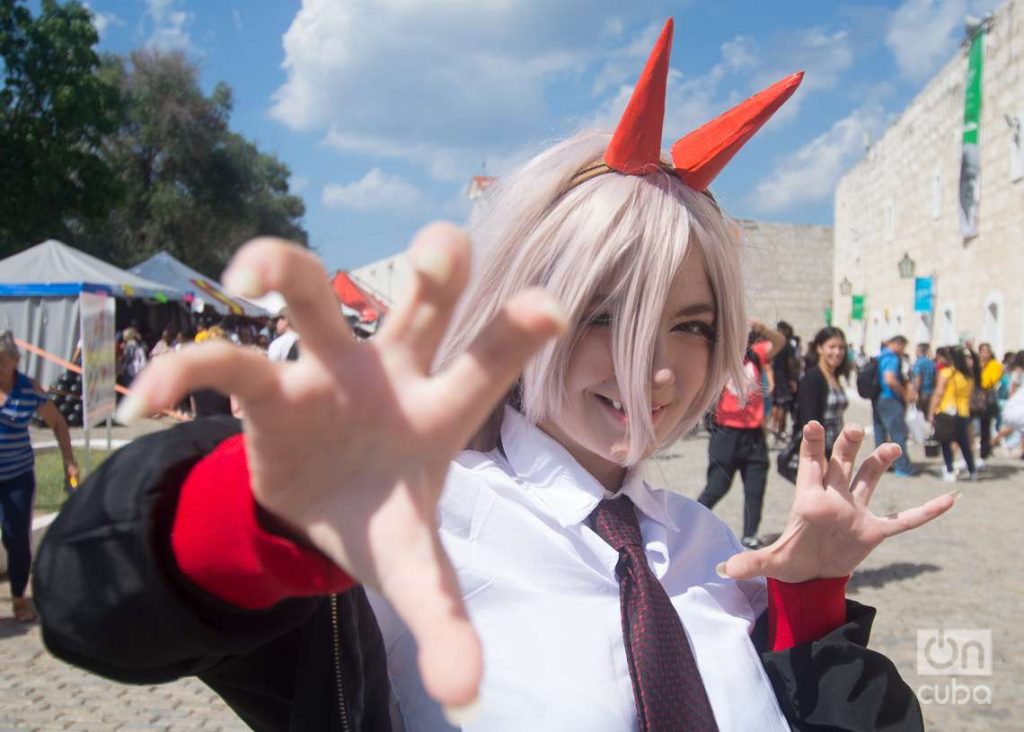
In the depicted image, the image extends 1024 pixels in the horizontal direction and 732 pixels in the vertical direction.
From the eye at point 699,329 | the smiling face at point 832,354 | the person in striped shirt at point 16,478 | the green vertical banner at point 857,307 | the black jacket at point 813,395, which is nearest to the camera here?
the eye at point 699,329

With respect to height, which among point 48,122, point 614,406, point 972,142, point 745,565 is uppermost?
point 48,122

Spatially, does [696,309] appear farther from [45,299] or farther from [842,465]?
[45,299]

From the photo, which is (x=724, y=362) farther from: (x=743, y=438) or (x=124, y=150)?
(x=124, y=150)

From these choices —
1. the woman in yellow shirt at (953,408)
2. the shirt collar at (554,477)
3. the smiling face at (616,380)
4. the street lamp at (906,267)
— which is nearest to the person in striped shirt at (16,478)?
the shirt collar at (554,477)

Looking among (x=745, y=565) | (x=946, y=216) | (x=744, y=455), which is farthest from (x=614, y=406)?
(x=946, y=216)

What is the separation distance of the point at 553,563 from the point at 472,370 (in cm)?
62

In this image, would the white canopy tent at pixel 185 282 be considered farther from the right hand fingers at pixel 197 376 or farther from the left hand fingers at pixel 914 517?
the right hand fingers at pixel 197 376

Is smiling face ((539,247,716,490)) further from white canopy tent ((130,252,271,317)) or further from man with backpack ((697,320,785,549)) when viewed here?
white canopy tent ((130,252,271,317))

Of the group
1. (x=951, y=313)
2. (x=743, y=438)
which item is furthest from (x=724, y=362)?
(x=951, y=313)

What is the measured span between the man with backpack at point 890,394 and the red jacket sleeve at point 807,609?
28.3ft

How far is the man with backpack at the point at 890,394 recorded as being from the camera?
9.25m

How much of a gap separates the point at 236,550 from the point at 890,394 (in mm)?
9656

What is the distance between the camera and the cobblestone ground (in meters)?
3.66

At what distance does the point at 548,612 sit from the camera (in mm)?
1165
